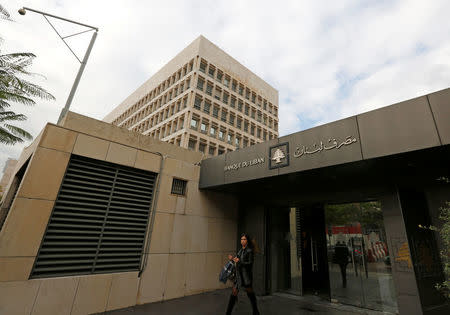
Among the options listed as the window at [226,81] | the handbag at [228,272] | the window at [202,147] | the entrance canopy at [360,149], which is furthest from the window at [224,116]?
the handbag at [228,272]

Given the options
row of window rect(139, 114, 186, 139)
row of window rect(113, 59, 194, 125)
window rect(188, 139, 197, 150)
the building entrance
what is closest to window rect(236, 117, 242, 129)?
window rect(188, 139, 197, 150)

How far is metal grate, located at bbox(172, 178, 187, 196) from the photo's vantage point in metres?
8.69

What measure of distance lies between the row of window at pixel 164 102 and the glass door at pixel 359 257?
2473cm

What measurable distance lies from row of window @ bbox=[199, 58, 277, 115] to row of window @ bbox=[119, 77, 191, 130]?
10.0 ft

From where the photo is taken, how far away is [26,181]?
5598mm

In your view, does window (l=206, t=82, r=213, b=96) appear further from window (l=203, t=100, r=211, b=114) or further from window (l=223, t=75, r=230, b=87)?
window (l=223, t=75, r=230, b=87)

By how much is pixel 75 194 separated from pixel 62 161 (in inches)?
41.0

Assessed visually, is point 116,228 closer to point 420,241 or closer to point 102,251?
point 102,251

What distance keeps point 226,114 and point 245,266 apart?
91.7ft

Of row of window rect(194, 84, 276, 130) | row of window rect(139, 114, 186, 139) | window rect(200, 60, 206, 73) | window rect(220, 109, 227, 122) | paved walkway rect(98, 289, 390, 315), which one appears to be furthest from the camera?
window rect(220, 109, 227, 122)

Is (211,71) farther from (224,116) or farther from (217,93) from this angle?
(224,116)

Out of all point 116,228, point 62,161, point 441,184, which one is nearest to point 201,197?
point 116,228

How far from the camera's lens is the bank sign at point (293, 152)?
18.7 ft

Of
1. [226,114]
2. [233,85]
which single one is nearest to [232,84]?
[233,85]
